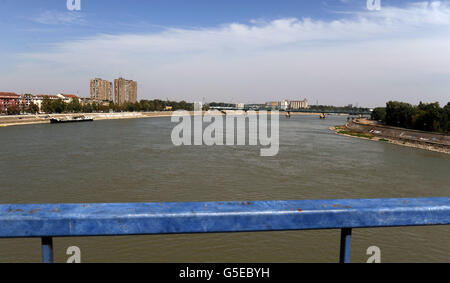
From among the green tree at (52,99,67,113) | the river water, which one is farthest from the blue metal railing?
the green tree at (52,99,67,113)

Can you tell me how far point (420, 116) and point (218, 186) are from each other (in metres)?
33.2

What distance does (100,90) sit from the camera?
117438 millimetres

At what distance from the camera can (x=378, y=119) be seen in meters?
→ 60.3

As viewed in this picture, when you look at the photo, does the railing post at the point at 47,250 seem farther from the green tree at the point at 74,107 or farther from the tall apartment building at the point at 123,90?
the tall apartment building at the point at 123,90

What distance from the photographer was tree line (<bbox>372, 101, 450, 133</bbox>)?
32.5 metres

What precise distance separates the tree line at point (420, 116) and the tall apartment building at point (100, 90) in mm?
98549

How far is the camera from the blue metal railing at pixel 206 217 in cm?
79

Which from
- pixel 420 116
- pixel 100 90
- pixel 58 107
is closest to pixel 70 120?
pixel 58 107

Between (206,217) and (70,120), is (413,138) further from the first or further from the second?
(70,120)

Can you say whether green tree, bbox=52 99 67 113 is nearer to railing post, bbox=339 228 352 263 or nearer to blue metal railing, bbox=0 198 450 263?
blue metal railing, bbox=0 198 450 263

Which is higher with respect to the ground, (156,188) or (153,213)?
(153,213)
